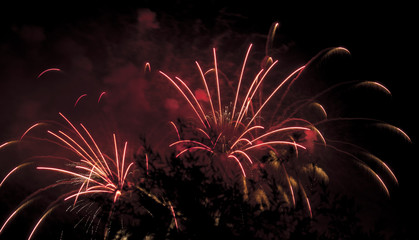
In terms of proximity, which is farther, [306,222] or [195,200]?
[195,200]

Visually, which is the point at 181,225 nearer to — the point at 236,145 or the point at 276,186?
the point at 276,186

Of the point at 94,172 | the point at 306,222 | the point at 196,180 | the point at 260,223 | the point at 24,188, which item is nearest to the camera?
the point at 306,222

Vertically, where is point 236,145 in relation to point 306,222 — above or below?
below

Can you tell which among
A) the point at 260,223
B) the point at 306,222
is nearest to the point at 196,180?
the point at 260,223

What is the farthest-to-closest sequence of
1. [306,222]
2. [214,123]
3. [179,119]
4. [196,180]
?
[214,123] → [179,119] → [196,180] → [306,222]

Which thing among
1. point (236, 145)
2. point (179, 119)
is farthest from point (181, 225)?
point (236, 145)

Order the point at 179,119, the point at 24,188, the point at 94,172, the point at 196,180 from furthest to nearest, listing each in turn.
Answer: the point at 24,188 < the point at 94,172 < the point at 179,119 < the point at 196,180

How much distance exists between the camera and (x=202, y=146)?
8117 mm

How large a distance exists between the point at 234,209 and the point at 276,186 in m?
1.12

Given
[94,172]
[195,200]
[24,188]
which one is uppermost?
[195,200]

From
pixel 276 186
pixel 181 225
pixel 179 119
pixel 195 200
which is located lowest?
pixel 181 225

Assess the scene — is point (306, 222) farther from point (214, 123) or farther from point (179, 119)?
point (214, 123)

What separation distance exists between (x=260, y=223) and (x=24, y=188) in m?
21.1

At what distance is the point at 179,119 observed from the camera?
25.4 feet
